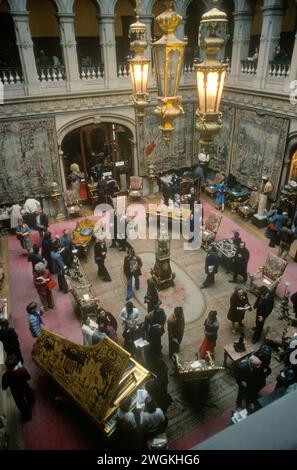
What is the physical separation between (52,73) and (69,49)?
110 cm

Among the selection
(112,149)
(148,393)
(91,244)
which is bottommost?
(91,244)

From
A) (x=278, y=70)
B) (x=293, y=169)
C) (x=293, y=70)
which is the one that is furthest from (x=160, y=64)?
(x=293, y=169)

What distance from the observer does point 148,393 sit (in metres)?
5.65

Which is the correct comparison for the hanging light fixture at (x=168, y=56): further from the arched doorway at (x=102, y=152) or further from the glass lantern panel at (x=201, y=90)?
the arched doorway at (x=102, y=152)

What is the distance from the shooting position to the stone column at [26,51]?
1136cm

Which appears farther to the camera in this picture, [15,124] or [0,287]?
[15,124]

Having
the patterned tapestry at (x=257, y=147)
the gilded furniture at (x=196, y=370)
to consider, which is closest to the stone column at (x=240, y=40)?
the patterned tapestry at (x=257, y=147)

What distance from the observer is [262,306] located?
7.48 meters

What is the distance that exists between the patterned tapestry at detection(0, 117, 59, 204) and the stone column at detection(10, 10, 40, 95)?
122 centimetres

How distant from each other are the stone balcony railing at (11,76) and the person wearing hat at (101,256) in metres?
7.01

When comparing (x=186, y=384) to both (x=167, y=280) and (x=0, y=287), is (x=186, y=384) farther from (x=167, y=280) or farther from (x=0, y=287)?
(x=0, y=287)

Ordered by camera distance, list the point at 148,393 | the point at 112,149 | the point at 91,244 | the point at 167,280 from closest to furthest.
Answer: the point at 148,393
the point at 167,280
the point at 91,244
the point at 112,149

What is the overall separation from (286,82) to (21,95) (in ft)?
31.2
